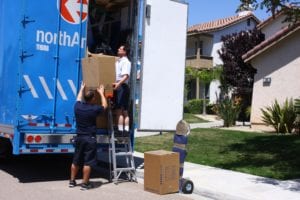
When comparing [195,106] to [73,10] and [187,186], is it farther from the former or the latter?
[187,186]

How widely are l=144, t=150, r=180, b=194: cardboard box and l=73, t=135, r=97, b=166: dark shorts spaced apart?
3.24ft

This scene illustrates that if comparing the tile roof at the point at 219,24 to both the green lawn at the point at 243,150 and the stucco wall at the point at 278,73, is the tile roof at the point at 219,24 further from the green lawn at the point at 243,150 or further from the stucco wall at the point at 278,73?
the green lawn at the point at 243,150

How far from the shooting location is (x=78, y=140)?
9.54 metres

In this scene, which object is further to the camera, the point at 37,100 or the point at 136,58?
the point at 136,58

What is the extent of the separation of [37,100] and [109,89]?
4.45 ft

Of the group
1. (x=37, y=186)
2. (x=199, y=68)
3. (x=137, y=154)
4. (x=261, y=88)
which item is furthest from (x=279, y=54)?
(x=199, y=68)

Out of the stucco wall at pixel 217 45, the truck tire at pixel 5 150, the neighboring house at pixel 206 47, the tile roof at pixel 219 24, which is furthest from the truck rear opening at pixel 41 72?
the tile roof at pixel 219 24

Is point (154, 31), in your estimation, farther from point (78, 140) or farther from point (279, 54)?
point (279, 54)

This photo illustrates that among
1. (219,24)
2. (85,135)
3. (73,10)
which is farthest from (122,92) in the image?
(219,24)

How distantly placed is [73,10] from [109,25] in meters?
2.23

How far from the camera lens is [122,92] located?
10641mm

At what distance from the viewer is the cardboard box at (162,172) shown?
30.2 ft

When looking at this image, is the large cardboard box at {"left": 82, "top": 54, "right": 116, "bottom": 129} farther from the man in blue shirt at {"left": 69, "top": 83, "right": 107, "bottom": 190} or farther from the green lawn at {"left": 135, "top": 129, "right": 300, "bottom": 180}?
the green lawn at {"left": 135, "top": 129, "right": 300, "bottom": 180}

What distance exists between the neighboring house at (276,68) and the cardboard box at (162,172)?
11404 mm
